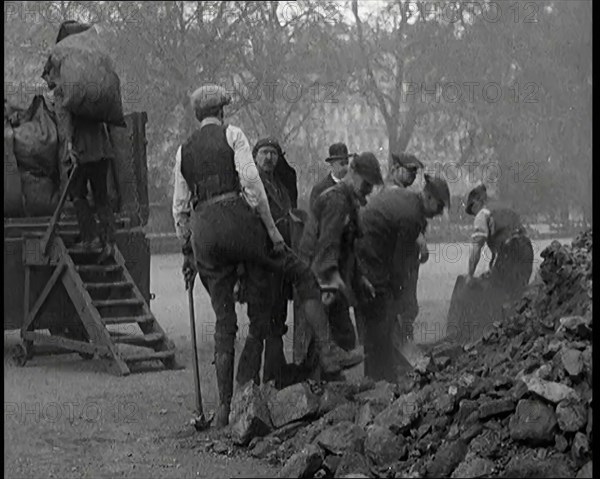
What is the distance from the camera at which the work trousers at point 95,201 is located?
10086mm

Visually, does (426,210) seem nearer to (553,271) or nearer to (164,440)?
(553,271)

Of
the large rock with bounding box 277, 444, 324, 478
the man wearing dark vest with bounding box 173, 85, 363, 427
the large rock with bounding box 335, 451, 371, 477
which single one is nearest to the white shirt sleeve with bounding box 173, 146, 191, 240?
the man wearing dark vest with bounding box 173, 85, 363, 427

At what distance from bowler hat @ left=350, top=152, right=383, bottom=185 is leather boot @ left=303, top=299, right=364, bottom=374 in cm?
83

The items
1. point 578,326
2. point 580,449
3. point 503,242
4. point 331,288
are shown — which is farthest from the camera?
point 503,242

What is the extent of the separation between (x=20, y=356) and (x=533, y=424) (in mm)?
5732

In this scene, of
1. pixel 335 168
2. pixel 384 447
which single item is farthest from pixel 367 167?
pixel 384 447

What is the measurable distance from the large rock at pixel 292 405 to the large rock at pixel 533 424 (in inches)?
63.4

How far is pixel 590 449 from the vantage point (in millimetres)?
4949

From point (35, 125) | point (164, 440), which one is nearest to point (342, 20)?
point (35, 125)

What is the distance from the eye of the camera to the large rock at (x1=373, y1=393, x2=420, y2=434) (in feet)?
19.6

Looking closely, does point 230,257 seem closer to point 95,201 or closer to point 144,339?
point 144,339

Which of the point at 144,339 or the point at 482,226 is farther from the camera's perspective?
the point at 144,339

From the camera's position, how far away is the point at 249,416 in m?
6.68

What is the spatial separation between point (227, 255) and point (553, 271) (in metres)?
1.87
